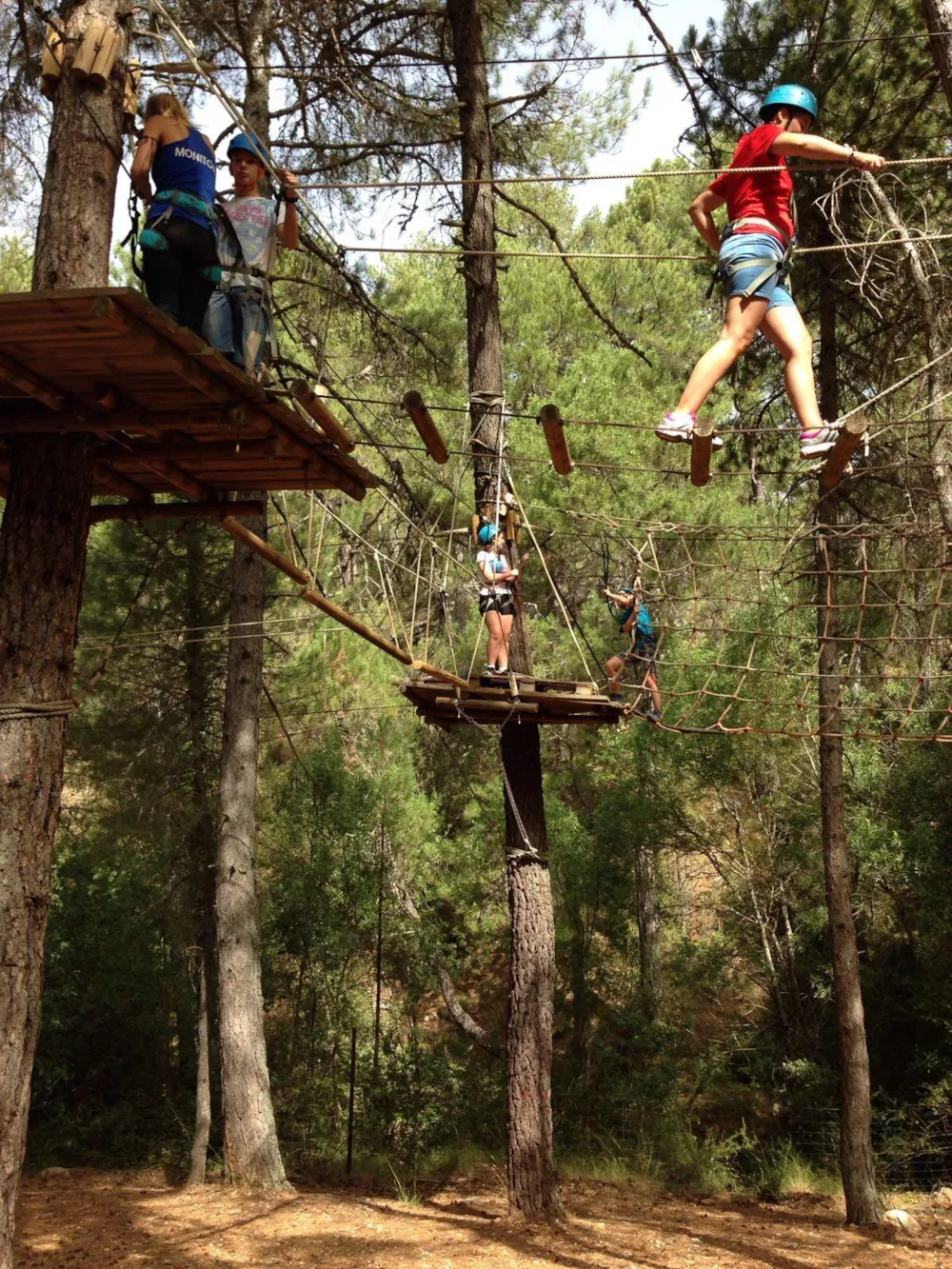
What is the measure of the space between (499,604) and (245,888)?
10.1 ft

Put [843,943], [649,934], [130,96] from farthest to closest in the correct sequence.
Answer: [649,934], [843,943], [130,96]

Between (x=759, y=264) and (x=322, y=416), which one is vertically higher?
(x=759, y=264)

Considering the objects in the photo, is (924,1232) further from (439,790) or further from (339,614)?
(439,790)

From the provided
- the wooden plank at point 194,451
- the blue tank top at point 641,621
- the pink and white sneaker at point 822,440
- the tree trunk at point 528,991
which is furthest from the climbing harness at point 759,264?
the tree trunk at point 528,991

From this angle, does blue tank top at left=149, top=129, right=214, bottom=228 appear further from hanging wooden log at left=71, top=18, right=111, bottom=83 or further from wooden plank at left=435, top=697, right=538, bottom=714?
wooden plank at left=435, top=697, right=538, bottom=714

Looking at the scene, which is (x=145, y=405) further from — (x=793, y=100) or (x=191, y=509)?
(x=793, y=100)

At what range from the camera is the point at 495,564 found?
6.80 metres

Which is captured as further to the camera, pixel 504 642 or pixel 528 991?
pixel 528 991

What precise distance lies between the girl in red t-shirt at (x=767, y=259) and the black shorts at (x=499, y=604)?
2833mm

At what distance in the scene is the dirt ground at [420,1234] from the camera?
20.7 ft

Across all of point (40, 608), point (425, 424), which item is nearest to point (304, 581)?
point (425, 424)

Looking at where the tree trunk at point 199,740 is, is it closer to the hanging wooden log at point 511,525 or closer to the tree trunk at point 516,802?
the tree trunk at point 516,802

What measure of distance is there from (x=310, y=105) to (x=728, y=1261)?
800 cm

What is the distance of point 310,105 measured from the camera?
341 inches
